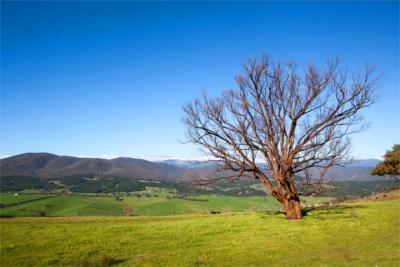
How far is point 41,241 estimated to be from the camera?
1839 cm

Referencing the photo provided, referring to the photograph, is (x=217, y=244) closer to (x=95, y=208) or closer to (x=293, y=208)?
(x=293, y=208)

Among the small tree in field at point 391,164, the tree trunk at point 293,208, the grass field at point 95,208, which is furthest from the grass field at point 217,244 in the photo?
the grass field at point 95,208

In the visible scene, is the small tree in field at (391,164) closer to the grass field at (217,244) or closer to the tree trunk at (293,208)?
the grass field at (217,244)

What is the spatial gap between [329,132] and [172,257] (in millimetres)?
18824

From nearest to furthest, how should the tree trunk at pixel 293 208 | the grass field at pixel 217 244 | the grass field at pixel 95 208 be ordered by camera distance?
the grass field at pixel 217 244
the tree trunk at pixel 293 208
the grass field at pixel 95 208

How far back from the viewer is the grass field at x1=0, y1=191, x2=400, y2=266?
564 inches

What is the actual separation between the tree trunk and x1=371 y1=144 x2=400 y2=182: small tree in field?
42479mm

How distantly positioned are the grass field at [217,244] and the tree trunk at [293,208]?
1687 mm

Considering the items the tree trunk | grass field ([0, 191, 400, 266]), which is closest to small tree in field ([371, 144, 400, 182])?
grass field ([0, 191, 400, 266])

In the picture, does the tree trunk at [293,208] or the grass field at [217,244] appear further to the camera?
the tree trunk at [293,208]

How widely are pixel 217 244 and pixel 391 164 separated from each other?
183 feet

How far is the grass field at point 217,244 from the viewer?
14336 mm

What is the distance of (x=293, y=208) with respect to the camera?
27.4m

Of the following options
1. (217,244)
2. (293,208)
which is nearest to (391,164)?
(293,208)
